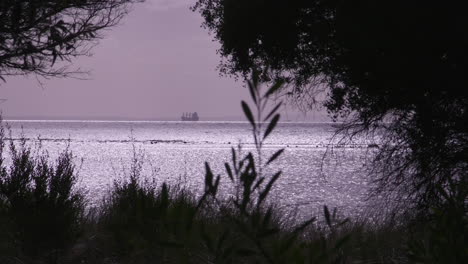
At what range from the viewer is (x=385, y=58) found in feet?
29.1

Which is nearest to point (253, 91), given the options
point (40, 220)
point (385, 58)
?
point (40, 220)

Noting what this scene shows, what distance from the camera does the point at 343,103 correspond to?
34.0ft

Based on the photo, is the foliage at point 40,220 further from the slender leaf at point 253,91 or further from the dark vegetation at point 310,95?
the slender leaf at point 253,91

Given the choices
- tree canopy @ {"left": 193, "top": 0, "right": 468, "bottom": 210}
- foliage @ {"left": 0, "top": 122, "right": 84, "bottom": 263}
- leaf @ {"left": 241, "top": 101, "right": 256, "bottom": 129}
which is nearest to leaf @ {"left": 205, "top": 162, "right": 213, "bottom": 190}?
leaf @ {"left": 241, "top": 101, "right": 256, "bottom": 129}

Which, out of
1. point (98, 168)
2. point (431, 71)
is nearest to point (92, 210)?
point (431, 71)

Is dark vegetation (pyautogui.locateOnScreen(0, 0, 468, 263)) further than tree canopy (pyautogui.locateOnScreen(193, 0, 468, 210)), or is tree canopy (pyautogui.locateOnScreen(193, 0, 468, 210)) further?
tree canopy (pyautogui.locateOnScreen(193, 0, 468, 210))

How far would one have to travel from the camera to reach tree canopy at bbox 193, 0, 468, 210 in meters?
8.58

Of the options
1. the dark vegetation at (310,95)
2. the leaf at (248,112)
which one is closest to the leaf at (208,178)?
the leaf at (248,112)

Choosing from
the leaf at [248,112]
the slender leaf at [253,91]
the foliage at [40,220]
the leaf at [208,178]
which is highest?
the slender leaf at [253,91]

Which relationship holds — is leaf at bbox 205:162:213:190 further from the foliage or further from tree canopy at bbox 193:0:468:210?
tree canopy at bbox 193:0:468:210

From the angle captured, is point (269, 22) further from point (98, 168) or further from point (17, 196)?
point (98, 168)

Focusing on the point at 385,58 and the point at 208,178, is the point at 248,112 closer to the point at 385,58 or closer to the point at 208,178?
the point at 208,178

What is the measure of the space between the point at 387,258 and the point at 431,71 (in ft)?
10.2

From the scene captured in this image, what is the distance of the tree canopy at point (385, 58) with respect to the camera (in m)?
8.58
